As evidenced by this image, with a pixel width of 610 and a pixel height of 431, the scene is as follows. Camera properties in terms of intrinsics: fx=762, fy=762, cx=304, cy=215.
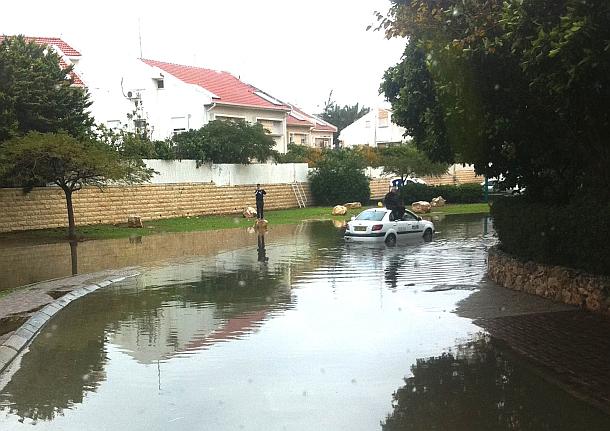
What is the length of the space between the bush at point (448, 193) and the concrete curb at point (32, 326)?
114ft

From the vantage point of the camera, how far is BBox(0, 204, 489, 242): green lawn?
2903 cm

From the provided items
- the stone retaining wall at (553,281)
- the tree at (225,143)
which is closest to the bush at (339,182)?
the tree at (225,143)

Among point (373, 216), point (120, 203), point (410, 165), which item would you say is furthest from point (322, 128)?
point (373, 216)

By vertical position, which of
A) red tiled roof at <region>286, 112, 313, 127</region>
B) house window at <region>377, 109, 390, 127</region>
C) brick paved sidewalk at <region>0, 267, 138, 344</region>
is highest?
house window at <region>377, 109, 390, 127</region>

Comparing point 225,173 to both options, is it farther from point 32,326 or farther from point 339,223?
point 32,326

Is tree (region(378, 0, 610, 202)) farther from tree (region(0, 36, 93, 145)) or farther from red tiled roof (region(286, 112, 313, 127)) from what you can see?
red tiled roof (region(286, 112, 313, 127))

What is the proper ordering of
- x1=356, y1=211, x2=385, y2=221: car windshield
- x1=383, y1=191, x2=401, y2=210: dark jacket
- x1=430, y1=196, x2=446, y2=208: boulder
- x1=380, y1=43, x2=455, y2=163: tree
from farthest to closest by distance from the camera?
x1=430, y1=196, x2=446, y2=208: boulder
x1=383, y1=191, x2=401, y2=210: dark jacket
x1=356, y1=211, x2=385, y2=221: car windshield
x1=380, y1=43, x2=455, y2=163: tree

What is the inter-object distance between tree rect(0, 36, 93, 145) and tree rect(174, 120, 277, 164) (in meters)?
8.03

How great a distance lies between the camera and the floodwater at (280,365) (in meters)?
6.73

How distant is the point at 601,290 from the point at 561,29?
4373mm

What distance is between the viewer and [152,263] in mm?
19828

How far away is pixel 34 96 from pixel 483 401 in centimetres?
2565

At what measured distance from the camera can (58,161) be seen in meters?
25.9

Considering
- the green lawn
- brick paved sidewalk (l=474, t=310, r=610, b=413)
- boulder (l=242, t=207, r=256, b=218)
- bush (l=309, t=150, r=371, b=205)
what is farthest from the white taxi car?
bush (l=309, t=150, r=371, b=205)
